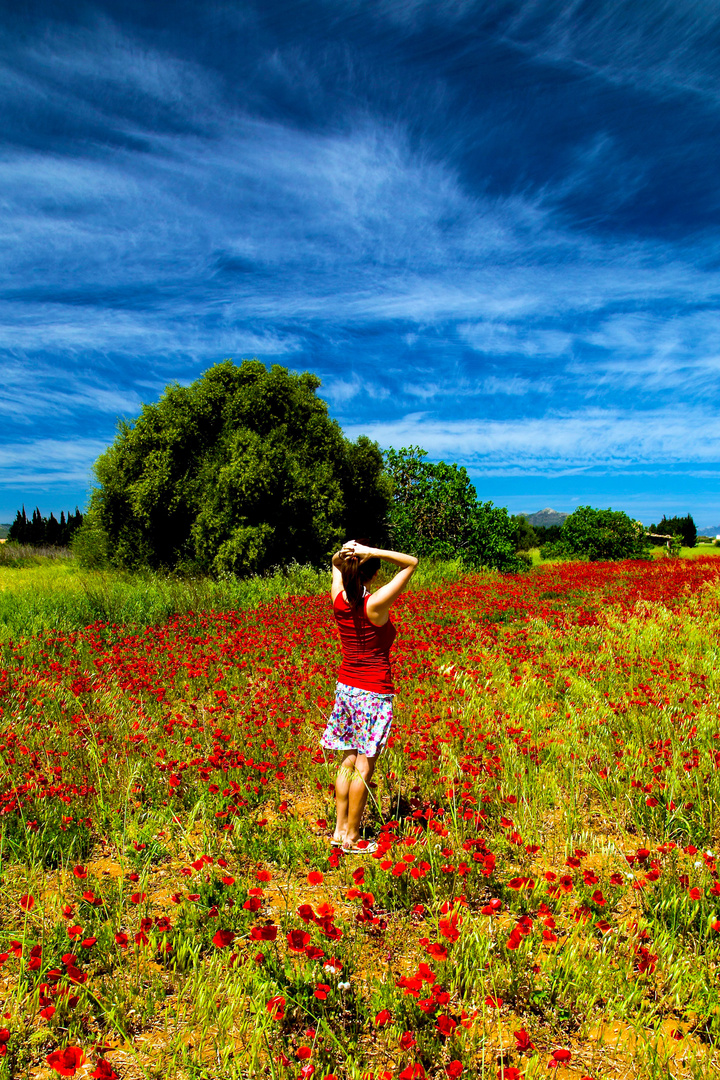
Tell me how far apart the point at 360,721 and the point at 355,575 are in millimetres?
967

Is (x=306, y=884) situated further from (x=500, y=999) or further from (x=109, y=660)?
(x=109, y=660)

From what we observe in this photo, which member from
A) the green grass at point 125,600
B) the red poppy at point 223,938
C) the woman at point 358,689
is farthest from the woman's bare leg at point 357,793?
the green grass at point 125,600

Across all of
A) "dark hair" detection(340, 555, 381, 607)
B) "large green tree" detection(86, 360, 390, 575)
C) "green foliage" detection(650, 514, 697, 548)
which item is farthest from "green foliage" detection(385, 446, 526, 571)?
"green foliage" detection(650, 514, 697, 548)

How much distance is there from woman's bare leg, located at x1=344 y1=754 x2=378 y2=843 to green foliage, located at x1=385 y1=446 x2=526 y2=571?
15.9 m

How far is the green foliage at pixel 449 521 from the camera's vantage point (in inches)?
762

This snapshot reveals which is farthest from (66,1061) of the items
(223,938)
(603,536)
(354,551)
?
(603,536)

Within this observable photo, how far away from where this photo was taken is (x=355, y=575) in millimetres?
3590

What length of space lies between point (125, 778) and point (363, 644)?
2380mm

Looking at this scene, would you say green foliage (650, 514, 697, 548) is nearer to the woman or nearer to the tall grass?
the tall grass

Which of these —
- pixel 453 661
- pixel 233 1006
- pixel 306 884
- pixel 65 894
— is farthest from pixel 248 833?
pixel 453 661

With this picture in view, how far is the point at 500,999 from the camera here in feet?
8.38

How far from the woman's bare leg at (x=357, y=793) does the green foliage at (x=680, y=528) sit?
4548 centimetres

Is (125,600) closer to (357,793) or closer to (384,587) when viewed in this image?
(357,793)

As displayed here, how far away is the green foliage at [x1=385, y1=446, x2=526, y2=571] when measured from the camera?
762 inches
